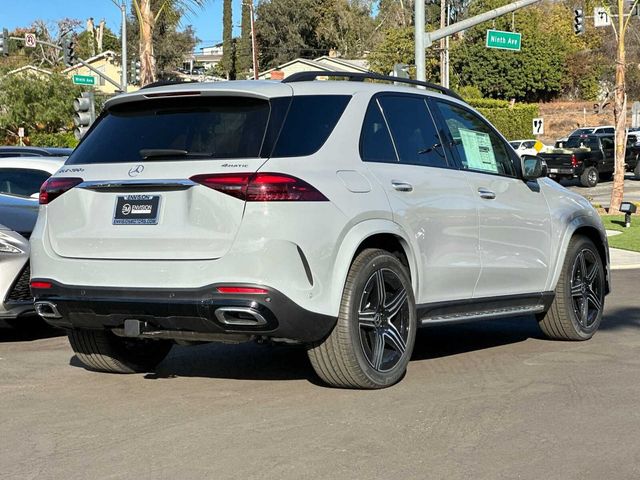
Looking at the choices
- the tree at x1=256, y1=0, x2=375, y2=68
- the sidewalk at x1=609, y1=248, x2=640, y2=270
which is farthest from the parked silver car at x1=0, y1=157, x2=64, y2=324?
the tree at x1=256, y1=0, x2=375, y2=68

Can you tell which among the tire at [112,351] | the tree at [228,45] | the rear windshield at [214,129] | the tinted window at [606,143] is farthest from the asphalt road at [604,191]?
the tree at [228,45]

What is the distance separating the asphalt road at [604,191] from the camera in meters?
32.5

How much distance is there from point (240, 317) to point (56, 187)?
155 cm

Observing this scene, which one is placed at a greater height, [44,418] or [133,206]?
[133,206]

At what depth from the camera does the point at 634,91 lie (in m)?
77.9

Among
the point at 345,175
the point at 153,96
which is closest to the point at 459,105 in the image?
the point at 345,175

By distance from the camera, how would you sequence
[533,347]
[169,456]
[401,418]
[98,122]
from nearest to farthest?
[169,456] → [401,418] → [98,122] → [533,347]

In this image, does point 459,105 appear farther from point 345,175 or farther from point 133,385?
point 133,385

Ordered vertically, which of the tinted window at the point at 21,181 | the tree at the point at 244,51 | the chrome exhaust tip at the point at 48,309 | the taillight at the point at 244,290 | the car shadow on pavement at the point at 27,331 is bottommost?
the car shadow on pavement at the point at 27,331

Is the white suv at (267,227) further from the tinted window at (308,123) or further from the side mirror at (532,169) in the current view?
the side mirror at (532,169)

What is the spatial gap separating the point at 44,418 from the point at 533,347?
403cm

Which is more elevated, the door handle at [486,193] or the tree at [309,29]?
the tree at [309,29]

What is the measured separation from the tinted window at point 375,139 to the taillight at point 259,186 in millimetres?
754

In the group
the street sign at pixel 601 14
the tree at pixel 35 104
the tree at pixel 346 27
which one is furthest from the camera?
the tree at pixel 346 27
